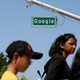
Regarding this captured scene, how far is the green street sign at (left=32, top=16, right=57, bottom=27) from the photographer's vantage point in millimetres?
14875

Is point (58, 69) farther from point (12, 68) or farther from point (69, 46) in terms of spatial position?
point (12, 68)

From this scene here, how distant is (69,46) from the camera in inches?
246

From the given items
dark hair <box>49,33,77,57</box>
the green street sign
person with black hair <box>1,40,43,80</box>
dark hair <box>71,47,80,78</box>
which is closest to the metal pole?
the green street sign

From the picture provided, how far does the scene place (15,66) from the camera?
4512 mm

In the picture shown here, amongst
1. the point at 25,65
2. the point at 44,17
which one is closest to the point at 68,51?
the point at 25,65

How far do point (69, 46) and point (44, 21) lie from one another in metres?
8.71

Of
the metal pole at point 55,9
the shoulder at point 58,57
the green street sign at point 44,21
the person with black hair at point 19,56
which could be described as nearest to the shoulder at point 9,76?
the person with black hair at point 19,56

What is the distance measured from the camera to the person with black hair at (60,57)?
592 cm

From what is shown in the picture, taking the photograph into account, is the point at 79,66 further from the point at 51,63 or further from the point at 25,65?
the point at 25,65

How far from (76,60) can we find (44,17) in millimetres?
8823

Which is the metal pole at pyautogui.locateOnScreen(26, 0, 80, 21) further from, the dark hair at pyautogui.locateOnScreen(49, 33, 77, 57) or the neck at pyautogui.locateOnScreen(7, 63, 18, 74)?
the neck at pyautogui.locateOnScreen(7, 63, 18, 74)

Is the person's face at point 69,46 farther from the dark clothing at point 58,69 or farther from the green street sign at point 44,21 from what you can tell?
the green street sign at point 44,21

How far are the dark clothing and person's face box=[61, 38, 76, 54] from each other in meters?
0.24

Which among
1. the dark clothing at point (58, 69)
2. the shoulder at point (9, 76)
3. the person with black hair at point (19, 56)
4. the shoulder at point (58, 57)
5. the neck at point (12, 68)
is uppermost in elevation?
the person with black hair at point (19, 56)
